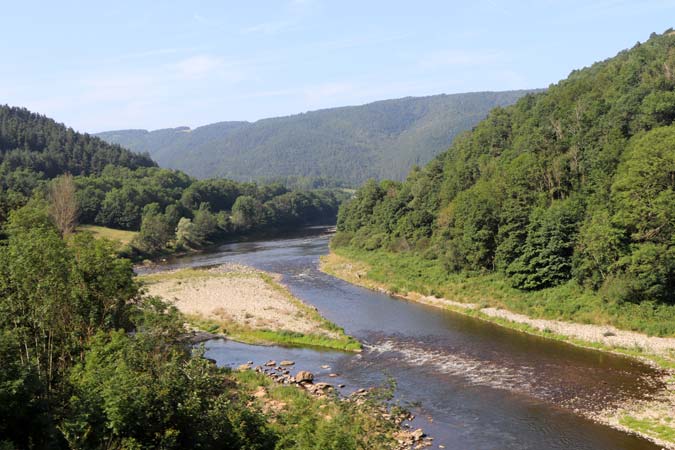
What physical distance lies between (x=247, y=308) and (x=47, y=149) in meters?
146

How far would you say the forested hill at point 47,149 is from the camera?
154250 millimetres

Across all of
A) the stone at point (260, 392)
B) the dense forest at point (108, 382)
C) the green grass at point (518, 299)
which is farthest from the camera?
the green grass at point (518, 299)

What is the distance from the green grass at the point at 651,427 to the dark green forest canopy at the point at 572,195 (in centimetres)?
1867

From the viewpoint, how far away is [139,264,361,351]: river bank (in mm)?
46656

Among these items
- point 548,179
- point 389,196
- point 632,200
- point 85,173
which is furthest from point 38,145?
point 632,200

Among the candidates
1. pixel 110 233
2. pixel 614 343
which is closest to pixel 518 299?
pixel 614 343

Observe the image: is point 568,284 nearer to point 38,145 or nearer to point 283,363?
point 283,363

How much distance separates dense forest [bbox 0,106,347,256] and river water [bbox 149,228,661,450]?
4866cm

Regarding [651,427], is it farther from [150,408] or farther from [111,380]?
[111,380]

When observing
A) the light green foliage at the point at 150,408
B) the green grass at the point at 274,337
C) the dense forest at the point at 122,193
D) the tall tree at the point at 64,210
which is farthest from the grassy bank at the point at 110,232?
the light green foliage at the point at 150,408

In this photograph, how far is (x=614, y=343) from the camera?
39.8 m

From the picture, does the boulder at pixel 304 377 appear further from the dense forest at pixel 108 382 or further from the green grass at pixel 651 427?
the green grass at pixel 651 427

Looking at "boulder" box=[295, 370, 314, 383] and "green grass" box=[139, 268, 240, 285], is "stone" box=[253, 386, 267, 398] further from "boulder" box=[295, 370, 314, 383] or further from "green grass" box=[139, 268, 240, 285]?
"green grass" box=[139, 268, 240, 285]

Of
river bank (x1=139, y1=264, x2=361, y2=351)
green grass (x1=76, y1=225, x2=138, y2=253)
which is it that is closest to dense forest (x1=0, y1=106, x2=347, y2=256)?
green grass (x1=76, y1=225, x2=138, y2=253)
